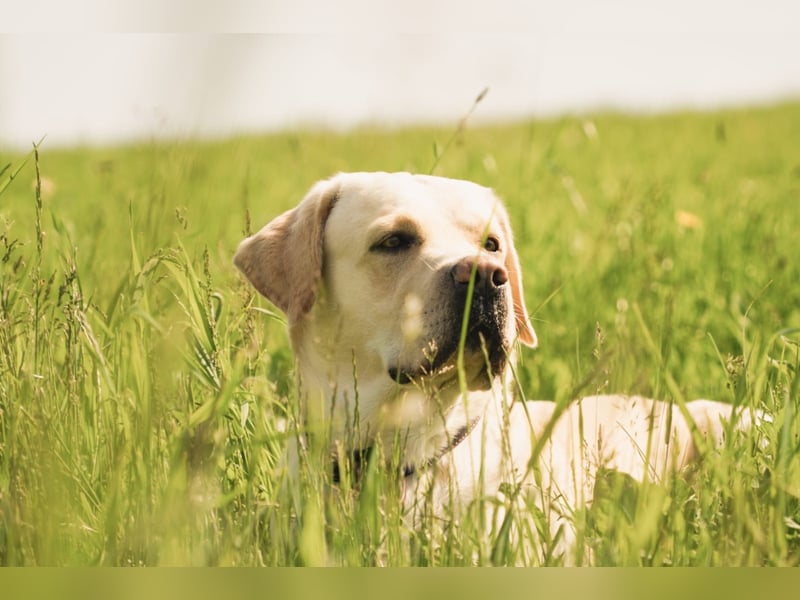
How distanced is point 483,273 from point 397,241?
564mm

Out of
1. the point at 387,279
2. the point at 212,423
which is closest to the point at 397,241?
the point at 387,279

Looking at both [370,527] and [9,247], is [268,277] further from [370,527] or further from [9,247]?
[370,527]

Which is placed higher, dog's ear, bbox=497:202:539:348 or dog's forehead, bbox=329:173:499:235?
dog's forehead, bbox=329:173:499:235

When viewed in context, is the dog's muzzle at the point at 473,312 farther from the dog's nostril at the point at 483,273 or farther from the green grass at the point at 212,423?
the green grass at the point at 212,423

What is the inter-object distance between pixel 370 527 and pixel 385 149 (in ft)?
24.3

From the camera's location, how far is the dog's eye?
3398 millimetres

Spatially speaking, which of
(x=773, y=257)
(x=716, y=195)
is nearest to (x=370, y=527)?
(x=773, y=257)

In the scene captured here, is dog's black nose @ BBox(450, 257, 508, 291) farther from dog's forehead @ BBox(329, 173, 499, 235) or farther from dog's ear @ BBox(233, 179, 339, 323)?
dog's ear @ BBox(233, 179, 339, 323)

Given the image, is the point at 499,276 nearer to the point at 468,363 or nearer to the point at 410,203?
the point at 468,363

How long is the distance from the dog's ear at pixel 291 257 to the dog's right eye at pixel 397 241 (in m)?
0.26

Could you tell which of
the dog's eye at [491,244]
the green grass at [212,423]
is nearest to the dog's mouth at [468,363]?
the green grass at [212,423]

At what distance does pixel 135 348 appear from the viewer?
7.64 ft

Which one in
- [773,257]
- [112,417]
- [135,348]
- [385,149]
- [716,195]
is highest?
[385,149]

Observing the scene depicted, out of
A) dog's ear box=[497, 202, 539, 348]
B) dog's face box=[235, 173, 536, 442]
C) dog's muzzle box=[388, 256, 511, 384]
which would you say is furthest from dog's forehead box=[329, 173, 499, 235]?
dog's muzzle box=[388, 256, 511, 384]
